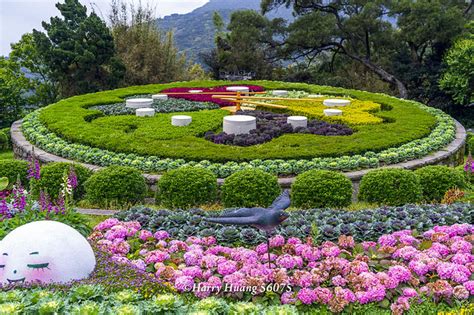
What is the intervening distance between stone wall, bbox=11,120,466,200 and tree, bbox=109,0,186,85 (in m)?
9.85

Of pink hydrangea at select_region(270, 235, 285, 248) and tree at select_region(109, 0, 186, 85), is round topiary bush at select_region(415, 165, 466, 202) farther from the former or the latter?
tree at select_region(109, 0, 186, 85)

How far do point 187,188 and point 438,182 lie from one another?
3.48 m

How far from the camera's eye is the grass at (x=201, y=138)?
9.41 metres

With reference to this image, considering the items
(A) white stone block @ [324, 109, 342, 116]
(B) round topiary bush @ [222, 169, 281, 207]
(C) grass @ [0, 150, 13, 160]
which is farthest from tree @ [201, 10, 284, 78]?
(B) round topiary bush @ [222, 169, 281, 207]

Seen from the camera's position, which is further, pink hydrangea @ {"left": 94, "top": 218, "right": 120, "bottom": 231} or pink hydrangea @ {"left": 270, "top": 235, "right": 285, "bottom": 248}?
pink hydrangea @ {"left": 94, "top": 218, "right": 120, "bottom": 231}

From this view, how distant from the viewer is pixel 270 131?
10922mm

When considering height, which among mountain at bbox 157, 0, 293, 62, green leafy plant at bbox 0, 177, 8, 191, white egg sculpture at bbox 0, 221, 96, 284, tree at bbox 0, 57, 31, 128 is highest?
mountain at bbox 157, 0, 293, 62

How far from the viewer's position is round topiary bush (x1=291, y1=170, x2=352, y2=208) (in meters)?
7.32

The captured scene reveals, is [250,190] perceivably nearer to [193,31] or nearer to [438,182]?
[438,182]

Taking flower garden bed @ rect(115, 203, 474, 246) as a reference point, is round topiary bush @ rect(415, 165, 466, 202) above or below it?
below

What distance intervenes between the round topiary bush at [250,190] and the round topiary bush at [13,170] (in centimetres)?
322

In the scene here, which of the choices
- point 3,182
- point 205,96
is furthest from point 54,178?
point 205,96

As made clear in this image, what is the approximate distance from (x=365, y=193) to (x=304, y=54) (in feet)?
58.7

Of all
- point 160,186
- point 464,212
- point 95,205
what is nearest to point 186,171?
point 160,186
